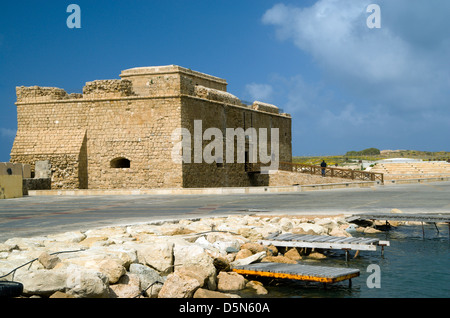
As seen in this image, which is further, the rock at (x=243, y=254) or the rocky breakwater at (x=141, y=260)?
the rock at (x=243, y=254)

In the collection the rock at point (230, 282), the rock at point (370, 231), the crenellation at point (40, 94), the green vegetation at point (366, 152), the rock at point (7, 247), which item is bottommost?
the rock at point (230, 282)

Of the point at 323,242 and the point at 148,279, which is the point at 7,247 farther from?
the point at 323,242

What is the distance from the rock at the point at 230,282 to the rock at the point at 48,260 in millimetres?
2442

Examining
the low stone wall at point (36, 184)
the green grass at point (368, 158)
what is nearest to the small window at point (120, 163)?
the low stone wall at point (36, 184)

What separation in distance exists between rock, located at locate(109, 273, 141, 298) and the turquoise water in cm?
203

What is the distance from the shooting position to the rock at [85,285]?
18.3 ft

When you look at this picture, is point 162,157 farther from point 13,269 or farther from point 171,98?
point 13,269

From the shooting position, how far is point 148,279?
687cm

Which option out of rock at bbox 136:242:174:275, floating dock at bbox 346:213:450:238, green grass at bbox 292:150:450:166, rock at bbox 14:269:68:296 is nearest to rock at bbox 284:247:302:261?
rock at bbox 136:242:174:275

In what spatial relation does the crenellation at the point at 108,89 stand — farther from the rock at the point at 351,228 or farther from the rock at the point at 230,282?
the rock at the point at 230,282

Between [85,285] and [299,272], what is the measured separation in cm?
332
